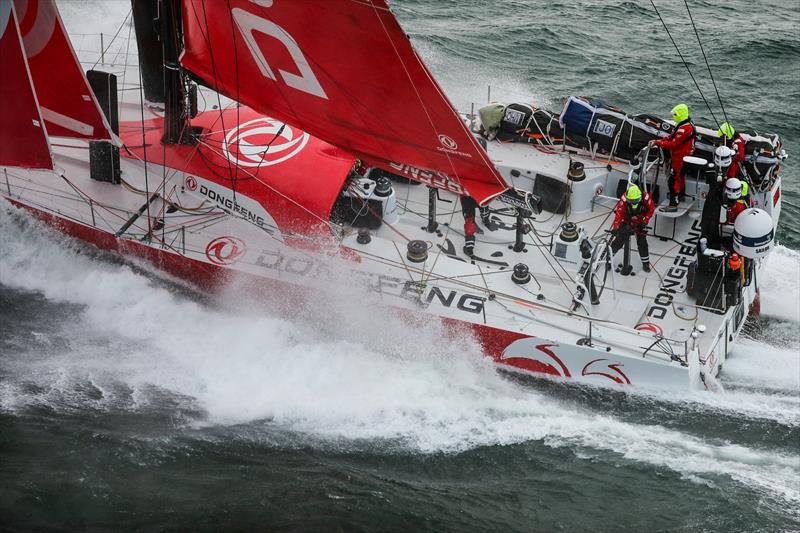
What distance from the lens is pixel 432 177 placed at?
9.07 m

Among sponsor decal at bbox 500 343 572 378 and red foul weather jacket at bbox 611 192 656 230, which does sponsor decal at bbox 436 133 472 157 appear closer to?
sponsor decal at bbox 500 343 572 378

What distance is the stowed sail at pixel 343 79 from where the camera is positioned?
823 cm

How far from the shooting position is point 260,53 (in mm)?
8938

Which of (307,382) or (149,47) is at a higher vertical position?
(149,47)

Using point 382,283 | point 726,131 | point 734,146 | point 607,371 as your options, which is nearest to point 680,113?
point 726,131

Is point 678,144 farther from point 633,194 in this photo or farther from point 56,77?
point 56,77

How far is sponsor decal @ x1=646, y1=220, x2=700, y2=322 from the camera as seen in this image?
32.9ft

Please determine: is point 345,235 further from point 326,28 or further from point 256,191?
point 326,28

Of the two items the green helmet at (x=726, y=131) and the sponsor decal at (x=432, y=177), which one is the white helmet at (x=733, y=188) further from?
the sponsor decal at (x=432, y=177)

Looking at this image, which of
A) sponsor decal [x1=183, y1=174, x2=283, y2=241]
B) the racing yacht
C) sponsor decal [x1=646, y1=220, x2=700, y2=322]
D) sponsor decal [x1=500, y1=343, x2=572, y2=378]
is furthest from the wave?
sponsor decal [x1=646, y1=220, x2=700, y2=322]

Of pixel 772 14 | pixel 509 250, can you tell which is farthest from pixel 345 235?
pixel 772 14

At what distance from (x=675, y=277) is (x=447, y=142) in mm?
3431

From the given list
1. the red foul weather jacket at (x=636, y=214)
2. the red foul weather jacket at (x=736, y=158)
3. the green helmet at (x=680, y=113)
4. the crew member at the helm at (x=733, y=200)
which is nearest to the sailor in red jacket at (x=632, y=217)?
the red foul weather jacket at (x=636, y=214)

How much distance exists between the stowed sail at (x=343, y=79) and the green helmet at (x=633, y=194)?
1.75 metres
